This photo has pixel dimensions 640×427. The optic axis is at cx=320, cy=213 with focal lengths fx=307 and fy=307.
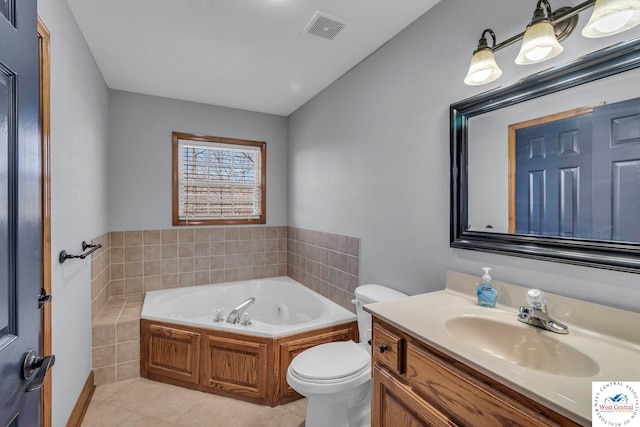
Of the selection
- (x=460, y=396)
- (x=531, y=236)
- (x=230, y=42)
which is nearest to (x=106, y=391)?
(x=460, y=396)

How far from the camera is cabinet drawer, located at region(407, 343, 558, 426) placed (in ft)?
2.63

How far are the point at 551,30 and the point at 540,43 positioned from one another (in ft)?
0.18

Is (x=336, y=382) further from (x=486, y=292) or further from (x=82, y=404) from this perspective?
(x=82, y=404)

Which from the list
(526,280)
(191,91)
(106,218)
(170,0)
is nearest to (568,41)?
(526,280)

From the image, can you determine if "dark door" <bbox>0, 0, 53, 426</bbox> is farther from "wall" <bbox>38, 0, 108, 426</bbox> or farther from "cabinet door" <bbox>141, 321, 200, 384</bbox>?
"cabinet door" <bbox>141, 321, 200, 384</bbox>

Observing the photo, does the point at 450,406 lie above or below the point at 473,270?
below

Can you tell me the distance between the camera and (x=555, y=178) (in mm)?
1188

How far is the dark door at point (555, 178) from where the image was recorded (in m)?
1.11

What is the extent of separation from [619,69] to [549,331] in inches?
36.1

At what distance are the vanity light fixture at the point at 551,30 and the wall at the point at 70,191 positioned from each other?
1957 mm

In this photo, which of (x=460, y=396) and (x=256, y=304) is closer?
(x=460, y=396)

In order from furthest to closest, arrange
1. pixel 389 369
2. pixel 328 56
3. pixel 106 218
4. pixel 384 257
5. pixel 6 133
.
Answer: pixel 106 218 < pixel 328 56 < pixel 384 257 < pixel 389 369 < pixel 6 133

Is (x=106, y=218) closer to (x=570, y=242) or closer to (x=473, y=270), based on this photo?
(x=473, y=270)

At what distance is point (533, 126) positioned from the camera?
1.27 metres
